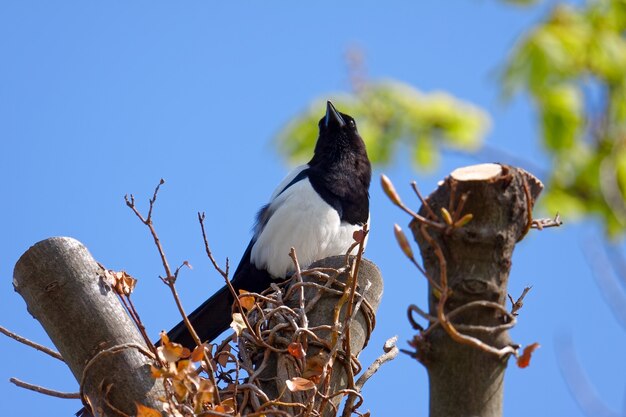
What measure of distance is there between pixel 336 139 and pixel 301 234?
71cm

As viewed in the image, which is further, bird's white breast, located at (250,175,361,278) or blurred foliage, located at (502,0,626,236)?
bird's white breast, located at (250,175,361,278)

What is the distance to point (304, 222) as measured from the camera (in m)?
3.77

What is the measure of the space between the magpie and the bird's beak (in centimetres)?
16

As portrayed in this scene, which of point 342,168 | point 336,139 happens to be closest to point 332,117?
point 336,139

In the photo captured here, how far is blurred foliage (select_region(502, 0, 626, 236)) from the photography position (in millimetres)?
2262

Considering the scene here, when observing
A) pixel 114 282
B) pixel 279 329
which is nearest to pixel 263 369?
pixel 279 329

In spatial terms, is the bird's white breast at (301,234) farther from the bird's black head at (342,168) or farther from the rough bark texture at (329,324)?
the rough bark texture at (329,324)

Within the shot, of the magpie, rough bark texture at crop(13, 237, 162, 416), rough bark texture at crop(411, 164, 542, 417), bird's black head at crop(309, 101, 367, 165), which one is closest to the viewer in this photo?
rough bark texture at crop(411, 164, 542, 417)

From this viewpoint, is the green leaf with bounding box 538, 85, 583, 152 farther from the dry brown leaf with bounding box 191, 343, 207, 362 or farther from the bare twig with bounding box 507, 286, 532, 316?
the dry brown leaf with bounding box 191, 343, 207, 362

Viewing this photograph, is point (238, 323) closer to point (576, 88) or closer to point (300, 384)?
point (300, 384)

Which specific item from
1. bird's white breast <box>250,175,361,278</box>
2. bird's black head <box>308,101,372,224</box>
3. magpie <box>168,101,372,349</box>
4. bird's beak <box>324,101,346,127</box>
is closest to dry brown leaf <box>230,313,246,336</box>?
magpie <box>168,101,372,349</box>

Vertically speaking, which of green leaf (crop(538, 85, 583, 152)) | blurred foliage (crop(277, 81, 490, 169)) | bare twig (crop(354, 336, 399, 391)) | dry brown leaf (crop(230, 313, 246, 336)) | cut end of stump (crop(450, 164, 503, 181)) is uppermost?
blurred foliage (crop(277, 81, 490, 169))

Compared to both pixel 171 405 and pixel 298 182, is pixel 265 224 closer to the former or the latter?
pixel 298 182

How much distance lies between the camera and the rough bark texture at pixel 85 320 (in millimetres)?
1888
